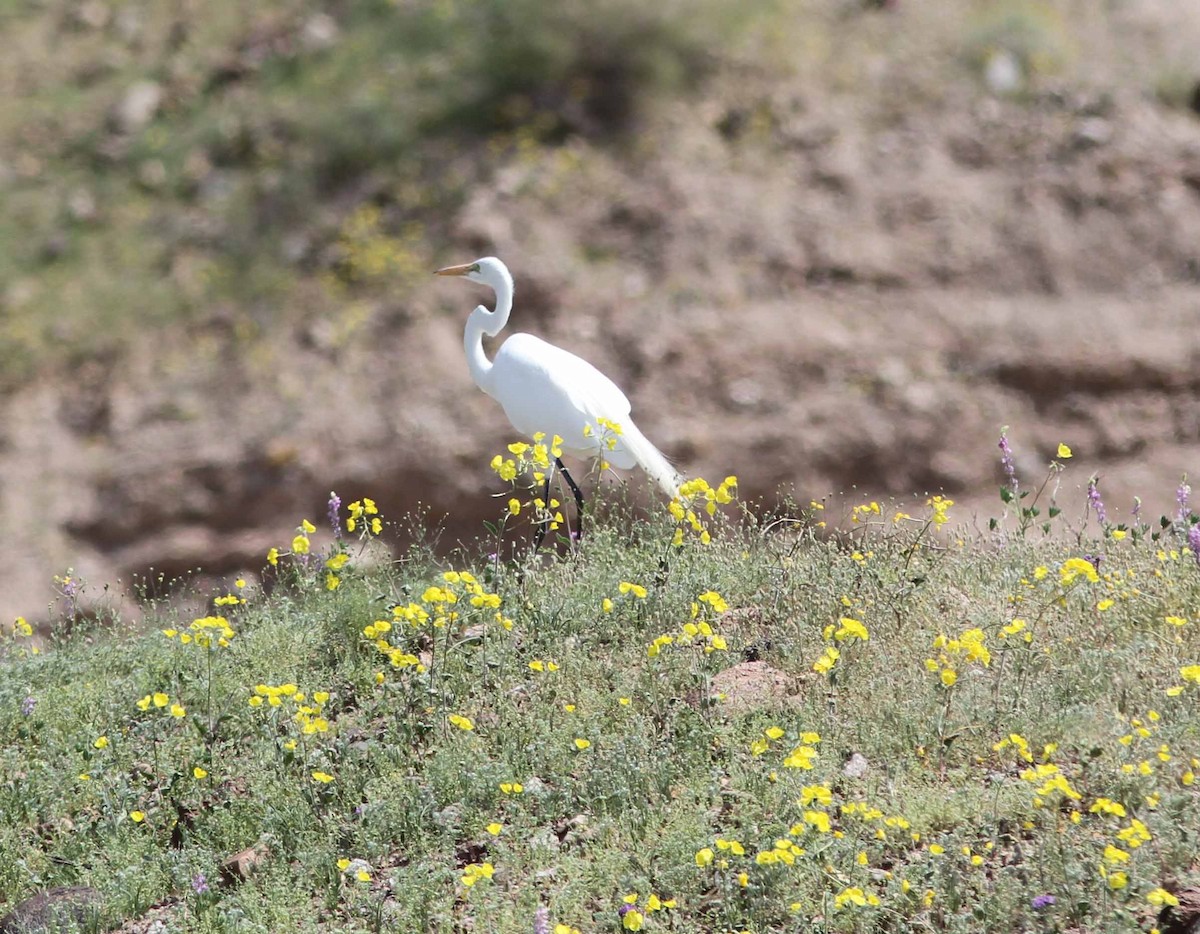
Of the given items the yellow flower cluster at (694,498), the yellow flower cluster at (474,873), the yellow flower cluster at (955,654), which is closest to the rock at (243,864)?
the yellow flower cluster at (474,873)

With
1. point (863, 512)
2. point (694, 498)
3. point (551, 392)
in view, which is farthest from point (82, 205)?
point (863, 512)

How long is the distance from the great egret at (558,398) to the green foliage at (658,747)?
104 centimetres

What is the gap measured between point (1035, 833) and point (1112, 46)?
10877 mm

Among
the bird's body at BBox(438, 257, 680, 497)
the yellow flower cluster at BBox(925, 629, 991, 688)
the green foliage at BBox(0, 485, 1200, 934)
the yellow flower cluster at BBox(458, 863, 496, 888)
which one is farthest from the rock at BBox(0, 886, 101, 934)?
the bird's body at BBox(438, 257, 680, 497)

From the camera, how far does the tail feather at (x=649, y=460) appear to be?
707 cm

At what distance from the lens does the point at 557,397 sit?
713cm

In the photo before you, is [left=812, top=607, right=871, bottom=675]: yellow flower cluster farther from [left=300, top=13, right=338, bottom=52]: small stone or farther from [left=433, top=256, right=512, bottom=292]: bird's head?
[left=300, top=13, right=338, bottom=52]: small stone

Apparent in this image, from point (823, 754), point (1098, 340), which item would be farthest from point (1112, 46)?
point (823, 754)

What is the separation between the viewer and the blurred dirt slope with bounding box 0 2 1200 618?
467 inches

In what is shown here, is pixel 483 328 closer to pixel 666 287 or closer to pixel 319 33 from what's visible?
pixel 666 287

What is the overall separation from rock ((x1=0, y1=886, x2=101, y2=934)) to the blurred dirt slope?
280 inches

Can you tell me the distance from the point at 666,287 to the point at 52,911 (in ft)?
28.7

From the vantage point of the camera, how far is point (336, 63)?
46.3ft

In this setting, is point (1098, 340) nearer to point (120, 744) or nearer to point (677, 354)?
point (677, 354)
